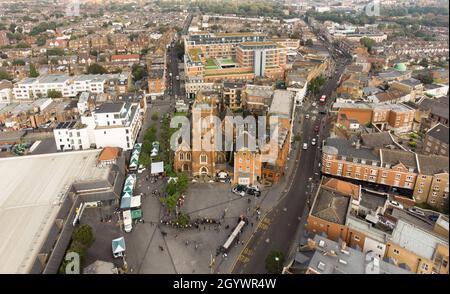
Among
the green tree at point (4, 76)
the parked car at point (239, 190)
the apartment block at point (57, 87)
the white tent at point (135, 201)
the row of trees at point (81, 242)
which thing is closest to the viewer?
the row of trees at point (81, 242)

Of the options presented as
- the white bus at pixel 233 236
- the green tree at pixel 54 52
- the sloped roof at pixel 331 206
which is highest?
the green tree at pixel 54 52

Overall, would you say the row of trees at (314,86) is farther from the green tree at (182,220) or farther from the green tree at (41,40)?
the green tree at (41,40)

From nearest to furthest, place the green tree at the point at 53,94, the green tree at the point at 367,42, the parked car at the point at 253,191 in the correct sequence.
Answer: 1. the parked car at the point at 253,191
2. the green tree at the point at 53,94
3. the green tree at the point at 367,42

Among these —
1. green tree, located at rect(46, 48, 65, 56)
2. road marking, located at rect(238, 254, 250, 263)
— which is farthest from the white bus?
green tree, located at rect(46, 48, 65, 56)

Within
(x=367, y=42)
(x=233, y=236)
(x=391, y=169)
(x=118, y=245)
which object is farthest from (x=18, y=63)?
(x=367, y=42)

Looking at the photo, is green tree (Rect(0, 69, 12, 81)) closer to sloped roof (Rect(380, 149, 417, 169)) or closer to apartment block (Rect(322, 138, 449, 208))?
apartment block (Rect(322, 138, 449, 208))

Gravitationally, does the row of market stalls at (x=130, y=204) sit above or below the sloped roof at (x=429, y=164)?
below

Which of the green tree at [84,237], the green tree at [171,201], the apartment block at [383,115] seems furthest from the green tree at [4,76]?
the apartment block at [383,115]
